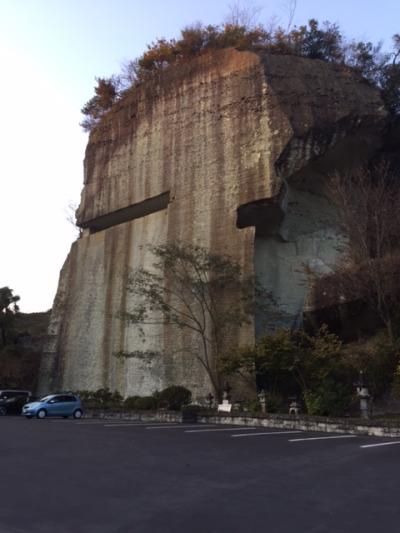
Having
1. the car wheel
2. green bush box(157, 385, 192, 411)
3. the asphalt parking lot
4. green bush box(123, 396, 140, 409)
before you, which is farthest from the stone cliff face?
the asphalt parking lot

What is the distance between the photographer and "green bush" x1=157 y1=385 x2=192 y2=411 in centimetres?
2200

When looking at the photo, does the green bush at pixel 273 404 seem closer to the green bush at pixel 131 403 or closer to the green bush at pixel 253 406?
the green bush at pixel 253 406

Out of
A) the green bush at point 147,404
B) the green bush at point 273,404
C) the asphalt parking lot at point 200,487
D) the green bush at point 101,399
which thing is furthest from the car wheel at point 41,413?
the asphalt parking lot at point 200,487

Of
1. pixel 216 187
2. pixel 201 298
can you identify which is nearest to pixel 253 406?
pixel 201 298

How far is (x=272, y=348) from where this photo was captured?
19.3 meters

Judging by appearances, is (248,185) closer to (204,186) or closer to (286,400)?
(204,186)

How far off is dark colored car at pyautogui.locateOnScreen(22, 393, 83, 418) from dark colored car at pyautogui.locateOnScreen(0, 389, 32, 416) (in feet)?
15.4

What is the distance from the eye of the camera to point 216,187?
25.5 metres

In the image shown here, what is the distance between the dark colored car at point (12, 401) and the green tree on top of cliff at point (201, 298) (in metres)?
7.35

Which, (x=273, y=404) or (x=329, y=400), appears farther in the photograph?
(x=273, y=404)

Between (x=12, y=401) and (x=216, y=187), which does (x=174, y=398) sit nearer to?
(x=216, y=187)

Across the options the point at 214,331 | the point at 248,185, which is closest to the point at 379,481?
the point at 214,331

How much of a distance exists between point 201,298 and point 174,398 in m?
4.02

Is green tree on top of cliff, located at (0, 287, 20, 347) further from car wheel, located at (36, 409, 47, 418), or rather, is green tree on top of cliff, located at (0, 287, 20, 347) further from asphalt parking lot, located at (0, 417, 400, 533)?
asphalt parking lot, located at (0, 417, 400, 533)
